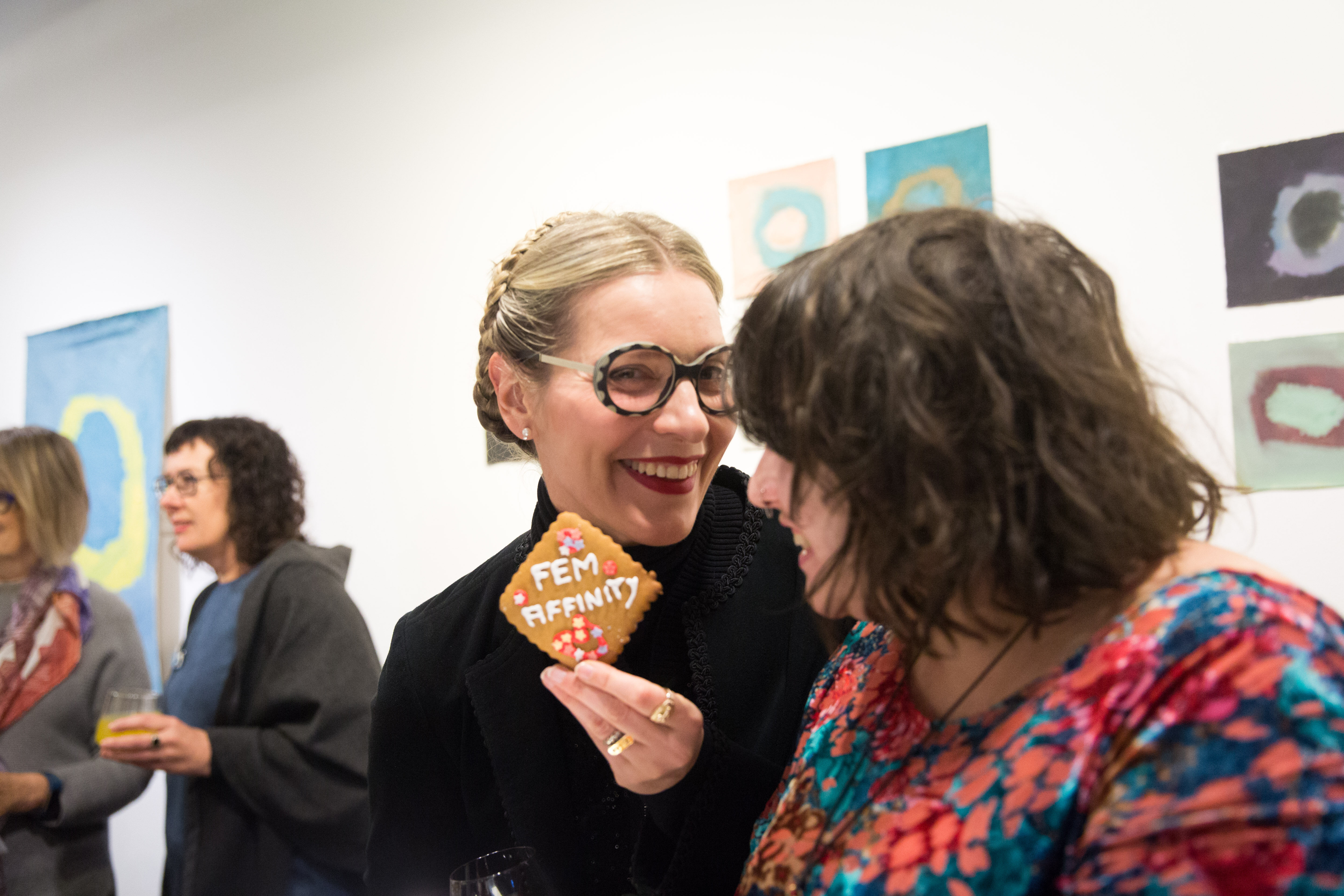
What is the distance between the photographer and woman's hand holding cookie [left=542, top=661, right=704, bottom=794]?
1118 mm

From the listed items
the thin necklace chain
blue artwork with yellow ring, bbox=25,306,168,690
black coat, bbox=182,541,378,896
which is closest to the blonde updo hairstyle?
the thin necklace chain

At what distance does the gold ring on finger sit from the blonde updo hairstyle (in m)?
0.57

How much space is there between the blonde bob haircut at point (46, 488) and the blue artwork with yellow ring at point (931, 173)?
2.56m

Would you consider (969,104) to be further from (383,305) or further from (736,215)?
(383,305)

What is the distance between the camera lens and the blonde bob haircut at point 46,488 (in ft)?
9.16

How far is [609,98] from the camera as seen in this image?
2.45 m

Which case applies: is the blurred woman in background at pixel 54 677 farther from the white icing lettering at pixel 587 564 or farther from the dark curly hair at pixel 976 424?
the dark curly hair at pixel 976 424

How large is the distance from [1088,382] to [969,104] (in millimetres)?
1383

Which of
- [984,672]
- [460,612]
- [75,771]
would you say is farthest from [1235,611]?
[75,771]

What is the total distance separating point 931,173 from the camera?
2.02 meters

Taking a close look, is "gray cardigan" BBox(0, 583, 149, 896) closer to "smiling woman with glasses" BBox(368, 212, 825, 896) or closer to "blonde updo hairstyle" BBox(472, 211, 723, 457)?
"smiling woman with glasses" BBox(368, 212, 825, 896)

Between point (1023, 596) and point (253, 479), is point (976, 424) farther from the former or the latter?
point (253, 479)

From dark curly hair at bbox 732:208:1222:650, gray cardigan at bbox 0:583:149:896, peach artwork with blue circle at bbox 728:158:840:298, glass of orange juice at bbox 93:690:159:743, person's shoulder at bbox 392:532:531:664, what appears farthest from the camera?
gray cardigan at bbox 0:583:149:896

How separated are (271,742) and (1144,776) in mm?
2260
